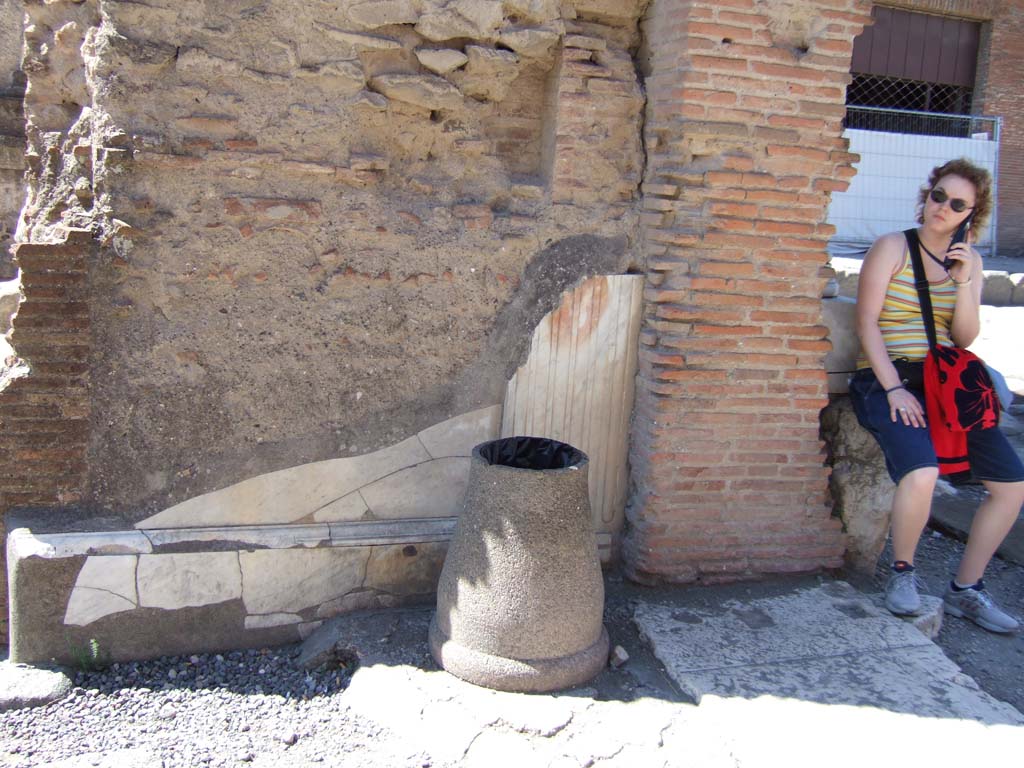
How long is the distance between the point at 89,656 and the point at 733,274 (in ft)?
9.12

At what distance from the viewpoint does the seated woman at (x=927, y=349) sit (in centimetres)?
348

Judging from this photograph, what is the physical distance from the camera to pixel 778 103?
343 centimetres

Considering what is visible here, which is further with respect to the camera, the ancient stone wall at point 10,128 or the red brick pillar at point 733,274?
the ancient stone wall at point 10,128

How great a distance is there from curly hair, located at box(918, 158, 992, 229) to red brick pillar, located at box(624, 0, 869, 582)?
0.41m

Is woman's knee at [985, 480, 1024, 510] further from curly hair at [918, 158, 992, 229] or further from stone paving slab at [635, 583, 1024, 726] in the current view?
curly hair at [918, 158, 992, 229]

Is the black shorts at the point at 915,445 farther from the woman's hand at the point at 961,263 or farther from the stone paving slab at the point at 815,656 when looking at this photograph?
the stone paving slab at the point at 815,656

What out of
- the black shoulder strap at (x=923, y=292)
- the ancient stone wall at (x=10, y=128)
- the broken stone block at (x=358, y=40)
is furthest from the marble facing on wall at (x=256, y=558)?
the ancient stone wall at (x=10, y=128)

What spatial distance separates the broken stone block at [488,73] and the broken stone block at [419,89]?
0.23 ft

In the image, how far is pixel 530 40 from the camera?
336 cm

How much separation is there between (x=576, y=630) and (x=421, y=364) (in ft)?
3.87

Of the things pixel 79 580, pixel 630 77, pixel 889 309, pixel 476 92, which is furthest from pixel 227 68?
pixel 889 309

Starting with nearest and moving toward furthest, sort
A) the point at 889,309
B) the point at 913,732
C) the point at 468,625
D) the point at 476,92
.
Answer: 1. the point at 913,732
2. the point at 468,625
3. the point at 476,92
4. the point at 889,309

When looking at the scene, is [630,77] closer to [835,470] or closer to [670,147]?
[670,147]

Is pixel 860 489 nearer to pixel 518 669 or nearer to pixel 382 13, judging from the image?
pixel 518 669
